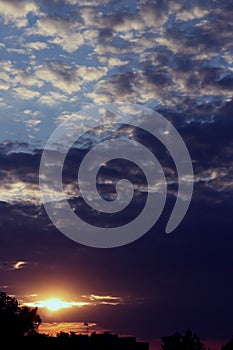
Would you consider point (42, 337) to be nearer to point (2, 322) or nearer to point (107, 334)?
point (2, 322)

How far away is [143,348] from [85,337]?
21.1 metres

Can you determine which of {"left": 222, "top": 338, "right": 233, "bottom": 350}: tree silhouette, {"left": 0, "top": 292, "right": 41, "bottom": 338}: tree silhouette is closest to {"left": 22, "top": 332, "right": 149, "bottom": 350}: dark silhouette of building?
{"left": 0, "top": 292, "right": 41, "bottom": 338}: tree silhouette

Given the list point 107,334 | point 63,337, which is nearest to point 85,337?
point 63,337

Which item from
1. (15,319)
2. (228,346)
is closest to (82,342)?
(15,319)

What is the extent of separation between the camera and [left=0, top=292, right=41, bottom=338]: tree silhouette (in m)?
89.5

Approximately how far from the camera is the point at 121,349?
397ft

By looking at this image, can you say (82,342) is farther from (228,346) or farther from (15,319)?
(228,346)

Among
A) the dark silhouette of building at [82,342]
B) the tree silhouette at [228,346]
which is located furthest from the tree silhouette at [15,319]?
the tree silhouette at [228,346]

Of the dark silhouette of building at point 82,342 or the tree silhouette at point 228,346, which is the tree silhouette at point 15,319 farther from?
the tree silhouette at point 228,346

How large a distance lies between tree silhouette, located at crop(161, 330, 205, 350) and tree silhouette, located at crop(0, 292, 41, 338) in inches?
1324

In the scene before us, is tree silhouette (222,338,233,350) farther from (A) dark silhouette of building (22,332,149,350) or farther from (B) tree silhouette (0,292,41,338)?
(B) tree silhouette (0,292,41,338)

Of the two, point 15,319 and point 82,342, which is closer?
point 15,319

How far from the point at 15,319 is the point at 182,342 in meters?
40.8

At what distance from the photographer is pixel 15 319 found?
309 feet
